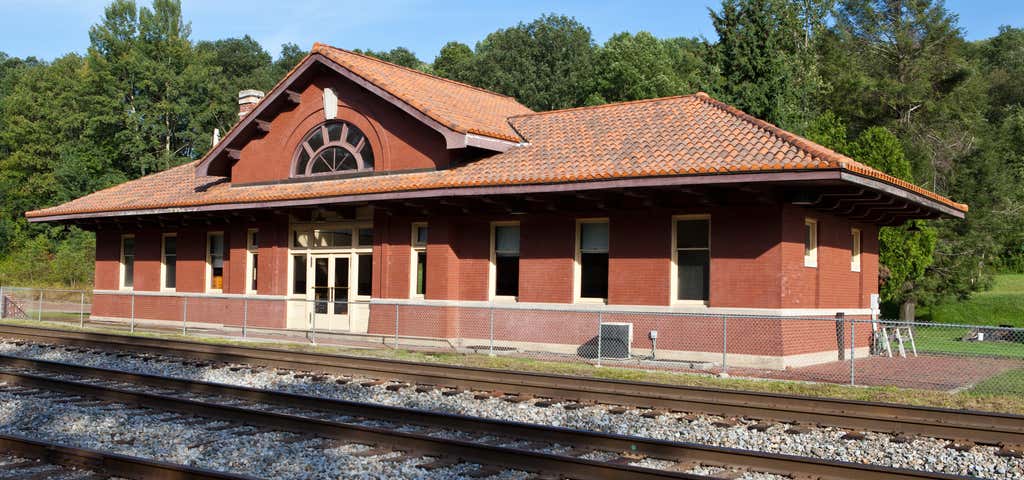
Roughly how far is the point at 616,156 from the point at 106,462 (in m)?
13.6

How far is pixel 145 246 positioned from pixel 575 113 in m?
14.4

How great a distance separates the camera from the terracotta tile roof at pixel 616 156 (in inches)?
683

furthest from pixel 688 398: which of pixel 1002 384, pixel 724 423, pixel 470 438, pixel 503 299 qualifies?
pixel 503 299

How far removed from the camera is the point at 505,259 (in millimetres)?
21688

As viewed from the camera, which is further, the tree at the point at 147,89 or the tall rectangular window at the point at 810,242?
the tree at the point at 147,89

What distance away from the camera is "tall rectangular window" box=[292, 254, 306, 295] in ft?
81.8

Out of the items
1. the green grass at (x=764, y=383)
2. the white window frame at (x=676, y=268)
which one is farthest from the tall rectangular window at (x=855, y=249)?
the white window frame at (x=676, y=268)

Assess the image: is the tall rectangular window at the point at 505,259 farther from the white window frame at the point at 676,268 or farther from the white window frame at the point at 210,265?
the white window frame at the point at 210,265

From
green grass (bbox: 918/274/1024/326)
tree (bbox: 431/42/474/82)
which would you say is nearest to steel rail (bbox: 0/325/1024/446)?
green grass (bbox: 918/274/1024/326)

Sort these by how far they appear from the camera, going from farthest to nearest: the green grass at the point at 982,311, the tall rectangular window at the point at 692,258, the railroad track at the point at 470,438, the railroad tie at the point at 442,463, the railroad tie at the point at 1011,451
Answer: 1. the green grass at the point at 982,311
2. the tall rectangular window at the point at 692,258
3. the railroad tie at the point at 1011,451
4. the railroad tie at the point at 442,463
5. the railroad track at the point at 470,438

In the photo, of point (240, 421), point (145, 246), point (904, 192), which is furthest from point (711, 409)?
point (145, 246)

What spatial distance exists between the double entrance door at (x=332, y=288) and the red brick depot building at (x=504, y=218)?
0.17ft

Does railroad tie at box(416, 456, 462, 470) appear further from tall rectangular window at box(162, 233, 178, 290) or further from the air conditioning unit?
tall rectangular window at box(162, 233, 178, 290)

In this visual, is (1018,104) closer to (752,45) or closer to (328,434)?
(752,45)
